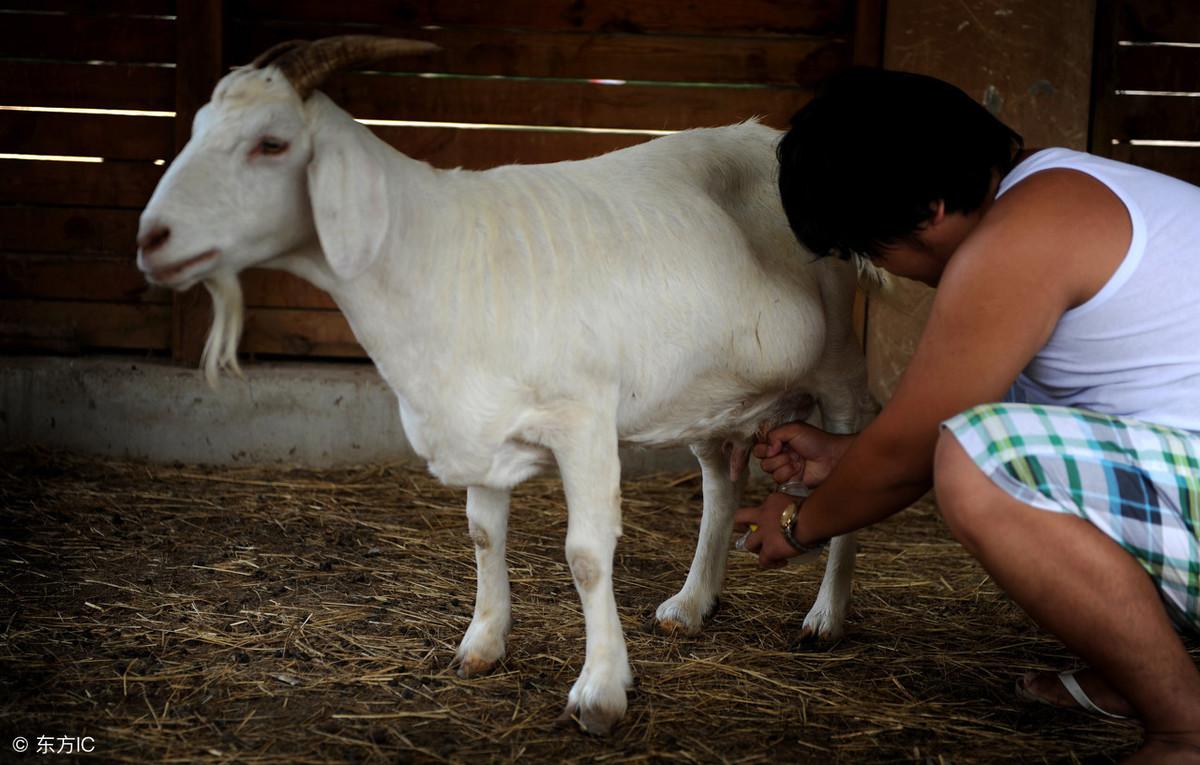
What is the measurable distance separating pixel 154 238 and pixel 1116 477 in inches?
71.9

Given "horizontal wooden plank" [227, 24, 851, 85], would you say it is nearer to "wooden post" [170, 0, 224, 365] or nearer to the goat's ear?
"wooden post" [170, 0, 224, 365]

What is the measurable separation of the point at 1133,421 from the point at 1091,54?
3240mm

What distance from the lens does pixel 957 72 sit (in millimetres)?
4734

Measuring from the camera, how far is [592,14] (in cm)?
513

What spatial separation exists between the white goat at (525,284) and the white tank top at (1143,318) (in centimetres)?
89

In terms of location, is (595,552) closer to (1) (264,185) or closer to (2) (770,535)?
(2) (770,535)

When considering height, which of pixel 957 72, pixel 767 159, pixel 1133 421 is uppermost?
pixel 957 72

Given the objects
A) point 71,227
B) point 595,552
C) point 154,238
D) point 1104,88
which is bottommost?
point 595,552

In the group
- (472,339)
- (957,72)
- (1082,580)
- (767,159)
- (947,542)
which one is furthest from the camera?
(957,72)

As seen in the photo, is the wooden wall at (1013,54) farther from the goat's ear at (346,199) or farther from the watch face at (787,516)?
the goat's ear at (346,199)

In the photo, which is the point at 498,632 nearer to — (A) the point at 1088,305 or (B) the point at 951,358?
(B) the point at 951,358

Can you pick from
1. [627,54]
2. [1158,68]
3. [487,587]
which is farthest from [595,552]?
[1158,68]

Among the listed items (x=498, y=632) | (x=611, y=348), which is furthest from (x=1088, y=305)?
(x=498, y=632)

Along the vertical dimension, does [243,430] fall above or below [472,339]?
below
